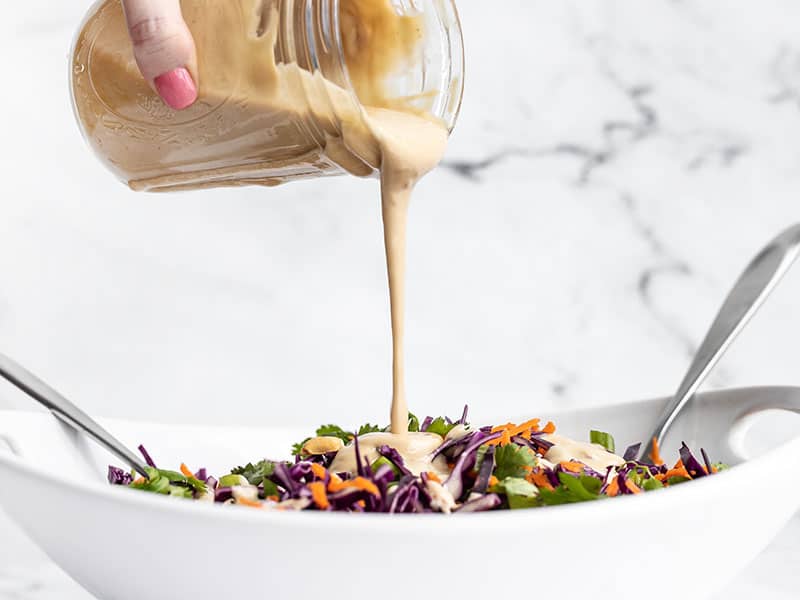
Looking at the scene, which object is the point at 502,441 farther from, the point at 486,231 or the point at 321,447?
the point at 486,231

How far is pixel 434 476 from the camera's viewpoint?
128 centimetres

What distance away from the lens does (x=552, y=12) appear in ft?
9.80

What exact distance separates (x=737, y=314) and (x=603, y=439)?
1.13ft

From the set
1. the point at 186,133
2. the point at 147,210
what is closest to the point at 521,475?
the point at 186,133

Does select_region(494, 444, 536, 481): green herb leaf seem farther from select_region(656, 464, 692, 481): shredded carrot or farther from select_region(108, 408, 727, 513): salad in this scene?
select_region(656, 464, 692, 481): shredded carrot

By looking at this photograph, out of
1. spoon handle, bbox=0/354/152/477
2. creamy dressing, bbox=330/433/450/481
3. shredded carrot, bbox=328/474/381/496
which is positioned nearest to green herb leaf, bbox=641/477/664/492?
creamy dressing, bbox=330/433/450/481

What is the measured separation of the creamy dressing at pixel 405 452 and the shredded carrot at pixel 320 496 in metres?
0.23

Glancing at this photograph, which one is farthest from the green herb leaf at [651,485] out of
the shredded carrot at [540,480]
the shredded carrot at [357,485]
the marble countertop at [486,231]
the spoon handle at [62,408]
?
the marble countertop at [486,231]

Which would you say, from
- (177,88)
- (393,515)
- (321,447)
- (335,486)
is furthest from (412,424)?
(393,515)

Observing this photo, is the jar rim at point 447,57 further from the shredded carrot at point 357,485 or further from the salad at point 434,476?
the shredded carrot at point 357,485

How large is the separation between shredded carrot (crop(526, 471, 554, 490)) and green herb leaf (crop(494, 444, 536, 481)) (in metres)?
0.01

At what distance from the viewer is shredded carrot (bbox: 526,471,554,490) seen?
1.33m

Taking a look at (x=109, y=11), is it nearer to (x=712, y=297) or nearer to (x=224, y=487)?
(x=224, y=487)

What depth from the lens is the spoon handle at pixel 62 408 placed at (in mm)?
1565
